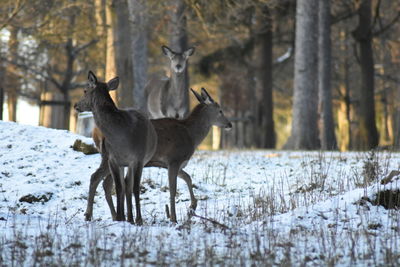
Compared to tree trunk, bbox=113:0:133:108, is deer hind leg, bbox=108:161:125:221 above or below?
below

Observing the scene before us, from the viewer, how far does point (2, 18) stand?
20.7 metres

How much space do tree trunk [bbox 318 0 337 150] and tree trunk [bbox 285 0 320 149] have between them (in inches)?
99.8

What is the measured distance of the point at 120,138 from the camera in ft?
24.2

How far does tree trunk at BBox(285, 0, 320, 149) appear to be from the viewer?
18984 millimetres

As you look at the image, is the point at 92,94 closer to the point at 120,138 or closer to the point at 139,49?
the point at 120,138

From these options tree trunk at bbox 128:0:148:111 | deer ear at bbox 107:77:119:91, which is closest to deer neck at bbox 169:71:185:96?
tree trunk at bbox 128:0:148:111

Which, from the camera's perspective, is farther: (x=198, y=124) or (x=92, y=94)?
(x=198, y=124)

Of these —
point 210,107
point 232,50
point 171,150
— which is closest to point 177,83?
point 210,107

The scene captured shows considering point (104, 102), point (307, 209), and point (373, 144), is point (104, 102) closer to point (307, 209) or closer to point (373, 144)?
point (307, 209)

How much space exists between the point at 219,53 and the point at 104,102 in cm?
1868

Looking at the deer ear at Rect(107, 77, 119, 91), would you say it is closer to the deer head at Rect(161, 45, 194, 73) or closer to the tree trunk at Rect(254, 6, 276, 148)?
the deer head at Rect(161, 45, 194, 73)

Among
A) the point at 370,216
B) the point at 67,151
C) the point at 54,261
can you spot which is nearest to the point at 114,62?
the point at 67,151

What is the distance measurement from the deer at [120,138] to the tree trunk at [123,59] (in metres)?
8.92

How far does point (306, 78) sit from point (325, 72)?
3664mm
